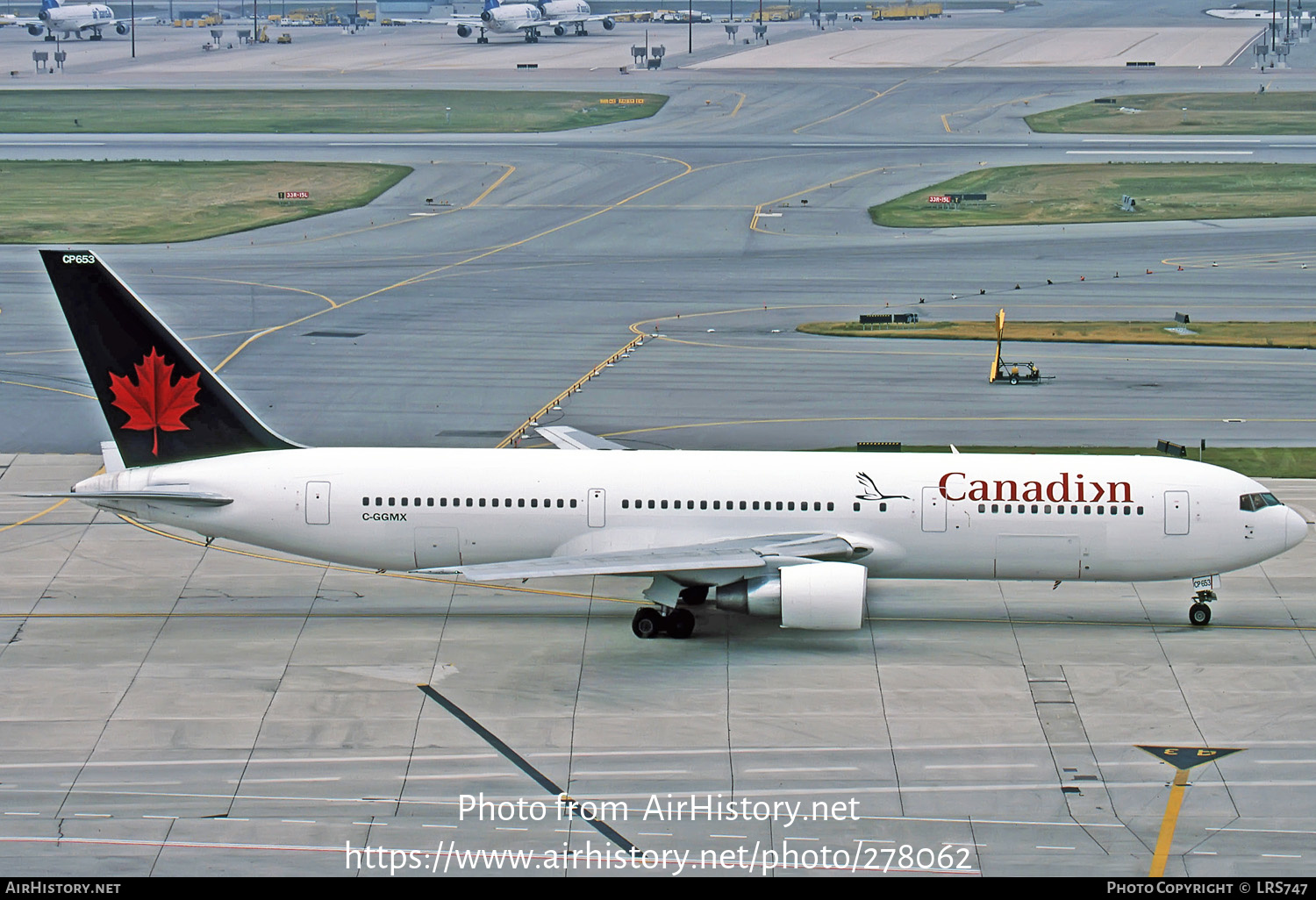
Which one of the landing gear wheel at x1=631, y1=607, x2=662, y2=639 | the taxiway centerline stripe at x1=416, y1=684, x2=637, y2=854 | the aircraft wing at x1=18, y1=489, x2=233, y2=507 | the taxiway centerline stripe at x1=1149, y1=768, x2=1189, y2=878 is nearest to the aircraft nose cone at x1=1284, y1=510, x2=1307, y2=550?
the taxiway centerline stripe at x1=1149, y1=768, x2=1189, y2=878

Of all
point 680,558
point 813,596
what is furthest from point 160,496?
point 813,596

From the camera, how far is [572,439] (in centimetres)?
4806

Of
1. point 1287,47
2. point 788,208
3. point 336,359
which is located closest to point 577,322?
point 336,359

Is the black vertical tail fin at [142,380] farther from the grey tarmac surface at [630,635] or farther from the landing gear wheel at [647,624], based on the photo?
the landing gear wheel at [647,624]

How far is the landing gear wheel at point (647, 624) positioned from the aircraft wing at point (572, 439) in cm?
833

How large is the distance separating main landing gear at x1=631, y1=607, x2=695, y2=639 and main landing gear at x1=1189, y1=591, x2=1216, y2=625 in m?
13.5

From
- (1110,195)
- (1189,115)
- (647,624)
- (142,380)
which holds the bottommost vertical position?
(647,624)

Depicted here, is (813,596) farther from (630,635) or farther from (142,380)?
(142,380)

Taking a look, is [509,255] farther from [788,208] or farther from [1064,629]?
[1064,629]

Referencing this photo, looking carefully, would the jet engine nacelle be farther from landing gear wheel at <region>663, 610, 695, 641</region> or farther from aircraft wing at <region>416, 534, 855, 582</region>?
landing gear wheel at <region>663, 610, 695, 641</region>

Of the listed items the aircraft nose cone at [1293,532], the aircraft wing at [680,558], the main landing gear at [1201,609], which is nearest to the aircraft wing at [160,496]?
the aircraft wing at [680,558]

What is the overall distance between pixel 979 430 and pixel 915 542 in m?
20.6

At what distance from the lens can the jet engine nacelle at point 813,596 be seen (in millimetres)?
37562

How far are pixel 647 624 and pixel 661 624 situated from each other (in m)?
0.34
